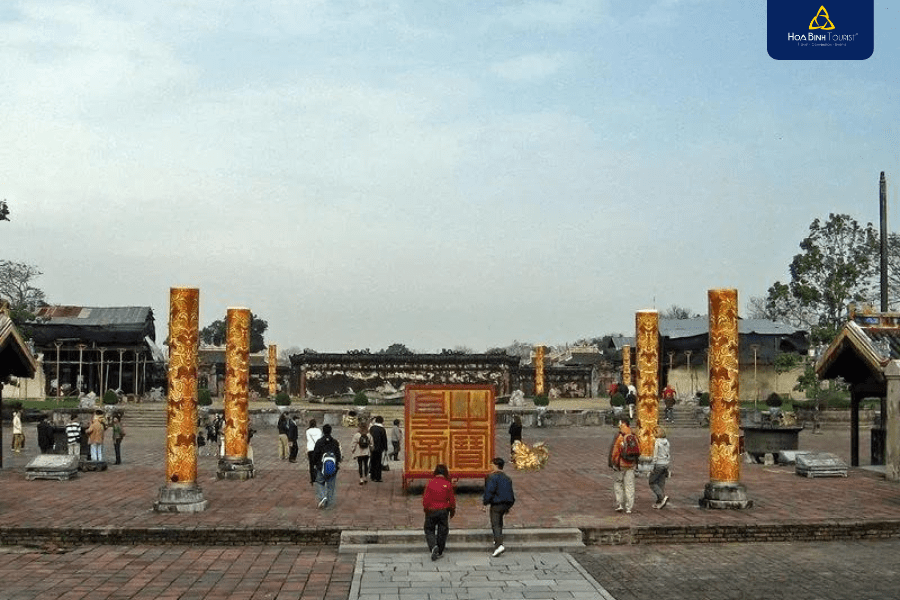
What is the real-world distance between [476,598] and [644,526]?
176 inches

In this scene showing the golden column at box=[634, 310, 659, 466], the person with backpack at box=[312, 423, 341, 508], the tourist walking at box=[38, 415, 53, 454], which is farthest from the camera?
the tourist walking at box=[38, 415, 53, 454]

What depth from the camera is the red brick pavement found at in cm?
1436

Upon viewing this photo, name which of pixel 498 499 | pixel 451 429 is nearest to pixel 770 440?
pixel 451 429

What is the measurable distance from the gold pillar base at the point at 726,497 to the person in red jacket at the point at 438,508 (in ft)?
18.4

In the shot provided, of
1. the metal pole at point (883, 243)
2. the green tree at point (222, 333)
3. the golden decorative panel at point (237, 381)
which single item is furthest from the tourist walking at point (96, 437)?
the green tree at point (222, 333)

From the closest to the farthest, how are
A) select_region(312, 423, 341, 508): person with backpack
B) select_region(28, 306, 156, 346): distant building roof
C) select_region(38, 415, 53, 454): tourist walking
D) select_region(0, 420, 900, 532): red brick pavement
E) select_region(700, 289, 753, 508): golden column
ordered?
select_region(0, 420, 900, 532): red brick pavement
select_region(312, 423, 341, 508): person with backpack
select_region(700, 289, 753, 508): golden column
select_region(38, 415, 53, 454): tourist walking
select_region(28, 306, 156, 346): distant building roof

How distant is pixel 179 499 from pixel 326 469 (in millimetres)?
2408

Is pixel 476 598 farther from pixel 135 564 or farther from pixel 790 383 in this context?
pixel 790 383

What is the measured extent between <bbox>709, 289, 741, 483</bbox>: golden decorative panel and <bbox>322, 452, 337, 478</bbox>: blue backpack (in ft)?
20.7

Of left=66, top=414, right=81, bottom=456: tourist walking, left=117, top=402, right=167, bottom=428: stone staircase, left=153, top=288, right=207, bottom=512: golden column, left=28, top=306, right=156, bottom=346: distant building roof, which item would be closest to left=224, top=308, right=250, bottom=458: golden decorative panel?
left=66, top=414, right=81, bottom=456: tourist walking

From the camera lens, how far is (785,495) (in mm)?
17516

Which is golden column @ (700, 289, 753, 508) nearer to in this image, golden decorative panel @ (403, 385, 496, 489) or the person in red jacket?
golden decorative panel @ (403, 385, 496, 489)

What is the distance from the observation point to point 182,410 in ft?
53.7

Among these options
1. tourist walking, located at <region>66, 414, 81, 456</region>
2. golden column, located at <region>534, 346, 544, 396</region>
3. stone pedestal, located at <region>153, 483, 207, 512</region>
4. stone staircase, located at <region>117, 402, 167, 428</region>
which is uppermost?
golden column, located at <region>534, 346, 544, 396</region>
